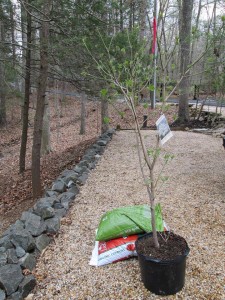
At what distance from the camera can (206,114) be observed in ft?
35.0

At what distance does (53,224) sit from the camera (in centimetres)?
302

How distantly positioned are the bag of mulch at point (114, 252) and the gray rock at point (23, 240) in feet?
1.86

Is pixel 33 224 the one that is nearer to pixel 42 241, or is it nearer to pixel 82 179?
pixel 42 241

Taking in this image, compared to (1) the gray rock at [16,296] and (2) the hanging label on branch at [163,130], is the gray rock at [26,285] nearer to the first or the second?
(1) the gray rock at [16,296]

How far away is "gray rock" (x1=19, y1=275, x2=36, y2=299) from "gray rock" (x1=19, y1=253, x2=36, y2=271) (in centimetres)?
15

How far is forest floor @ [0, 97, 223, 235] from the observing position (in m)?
5.13

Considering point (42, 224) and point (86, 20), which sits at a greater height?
point (86, 20)

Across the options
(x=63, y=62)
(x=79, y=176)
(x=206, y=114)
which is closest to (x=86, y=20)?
(x=63, y=62)

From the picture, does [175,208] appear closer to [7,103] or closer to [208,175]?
[208,175]

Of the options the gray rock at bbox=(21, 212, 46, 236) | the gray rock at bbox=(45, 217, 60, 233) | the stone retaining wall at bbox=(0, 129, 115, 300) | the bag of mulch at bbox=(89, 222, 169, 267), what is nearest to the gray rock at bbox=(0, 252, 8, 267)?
the stone retaining wall at bbox=(0, 129, 115, 300)

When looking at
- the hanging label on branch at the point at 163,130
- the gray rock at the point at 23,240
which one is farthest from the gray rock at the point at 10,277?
the hanging label on branch at the point at 163,130

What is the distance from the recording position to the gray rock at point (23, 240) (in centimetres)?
261

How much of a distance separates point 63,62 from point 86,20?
0.96 m

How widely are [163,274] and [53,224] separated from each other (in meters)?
1.37
